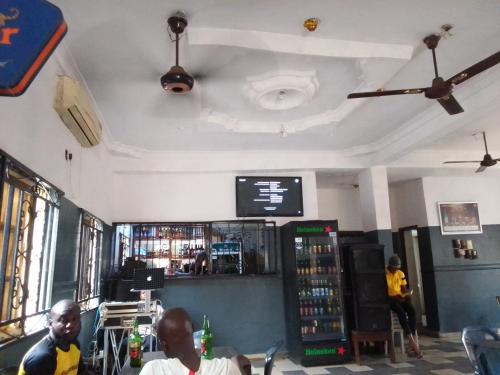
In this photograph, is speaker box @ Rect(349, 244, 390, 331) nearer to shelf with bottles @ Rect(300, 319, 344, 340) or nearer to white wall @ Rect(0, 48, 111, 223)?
shelf with bottles @ Rect(300, 319, 344, 340)

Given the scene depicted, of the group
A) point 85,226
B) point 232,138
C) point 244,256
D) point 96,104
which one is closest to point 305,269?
point 244,256

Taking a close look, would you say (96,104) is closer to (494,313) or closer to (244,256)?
(244,256)

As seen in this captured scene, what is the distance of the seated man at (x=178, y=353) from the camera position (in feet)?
4.83

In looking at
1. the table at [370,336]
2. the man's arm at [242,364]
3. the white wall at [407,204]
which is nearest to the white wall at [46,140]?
the man's arm at [242,364]

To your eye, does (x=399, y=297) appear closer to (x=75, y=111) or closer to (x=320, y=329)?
(x=320, y=329)

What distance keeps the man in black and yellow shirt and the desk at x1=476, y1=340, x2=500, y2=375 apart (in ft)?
8.13

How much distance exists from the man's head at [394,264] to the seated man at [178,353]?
5032mm

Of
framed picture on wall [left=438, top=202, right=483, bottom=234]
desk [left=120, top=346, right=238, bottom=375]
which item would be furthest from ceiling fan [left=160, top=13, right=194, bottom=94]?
framed picture on wall [left=438, top=202, right=483, bottom=234]

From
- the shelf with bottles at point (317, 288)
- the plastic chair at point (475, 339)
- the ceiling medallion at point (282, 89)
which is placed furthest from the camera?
the shelf with bottles at point (317, 288)

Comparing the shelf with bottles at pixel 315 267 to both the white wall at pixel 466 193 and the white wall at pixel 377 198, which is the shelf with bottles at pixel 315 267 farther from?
the white wall at pixel 466 193

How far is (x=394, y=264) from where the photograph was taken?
19.5ft

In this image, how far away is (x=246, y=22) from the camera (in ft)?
10.2

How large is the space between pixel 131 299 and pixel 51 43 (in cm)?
453

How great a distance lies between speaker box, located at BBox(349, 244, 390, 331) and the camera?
565cm
